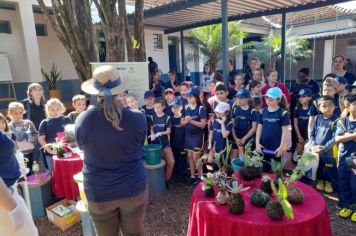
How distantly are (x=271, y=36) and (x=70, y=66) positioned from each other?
11.4m

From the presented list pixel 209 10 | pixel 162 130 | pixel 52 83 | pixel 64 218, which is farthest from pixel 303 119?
pixel 52 83

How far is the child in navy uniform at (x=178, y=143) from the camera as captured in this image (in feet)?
15.4

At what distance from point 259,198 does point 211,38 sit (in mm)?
13694

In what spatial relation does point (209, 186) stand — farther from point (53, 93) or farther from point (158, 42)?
point (158, 42)

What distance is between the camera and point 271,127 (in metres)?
3.99

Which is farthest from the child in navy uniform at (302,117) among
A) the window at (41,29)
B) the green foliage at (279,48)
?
the green foliage at (279,48)

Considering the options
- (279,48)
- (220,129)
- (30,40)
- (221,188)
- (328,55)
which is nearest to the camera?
(221,188)

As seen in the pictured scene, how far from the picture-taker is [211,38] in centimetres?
1497

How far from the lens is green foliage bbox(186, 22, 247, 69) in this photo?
49.3 ft

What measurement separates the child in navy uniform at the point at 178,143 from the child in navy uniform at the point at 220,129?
26.0 inches

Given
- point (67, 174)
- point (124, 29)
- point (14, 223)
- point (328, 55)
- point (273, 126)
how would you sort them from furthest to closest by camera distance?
point (328, 55)
point (124, 29)
point (273, 126)
point (67, 174)
point (14, 223)

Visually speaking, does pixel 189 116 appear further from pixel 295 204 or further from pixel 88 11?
pixel 88 11

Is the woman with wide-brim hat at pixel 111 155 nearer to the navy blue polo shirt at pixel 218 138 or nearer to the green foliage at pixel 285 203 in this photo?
the green foliage at pixel 285 203

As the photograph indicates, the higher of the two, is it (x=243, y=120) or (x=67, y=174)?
(x=243, y=120)
